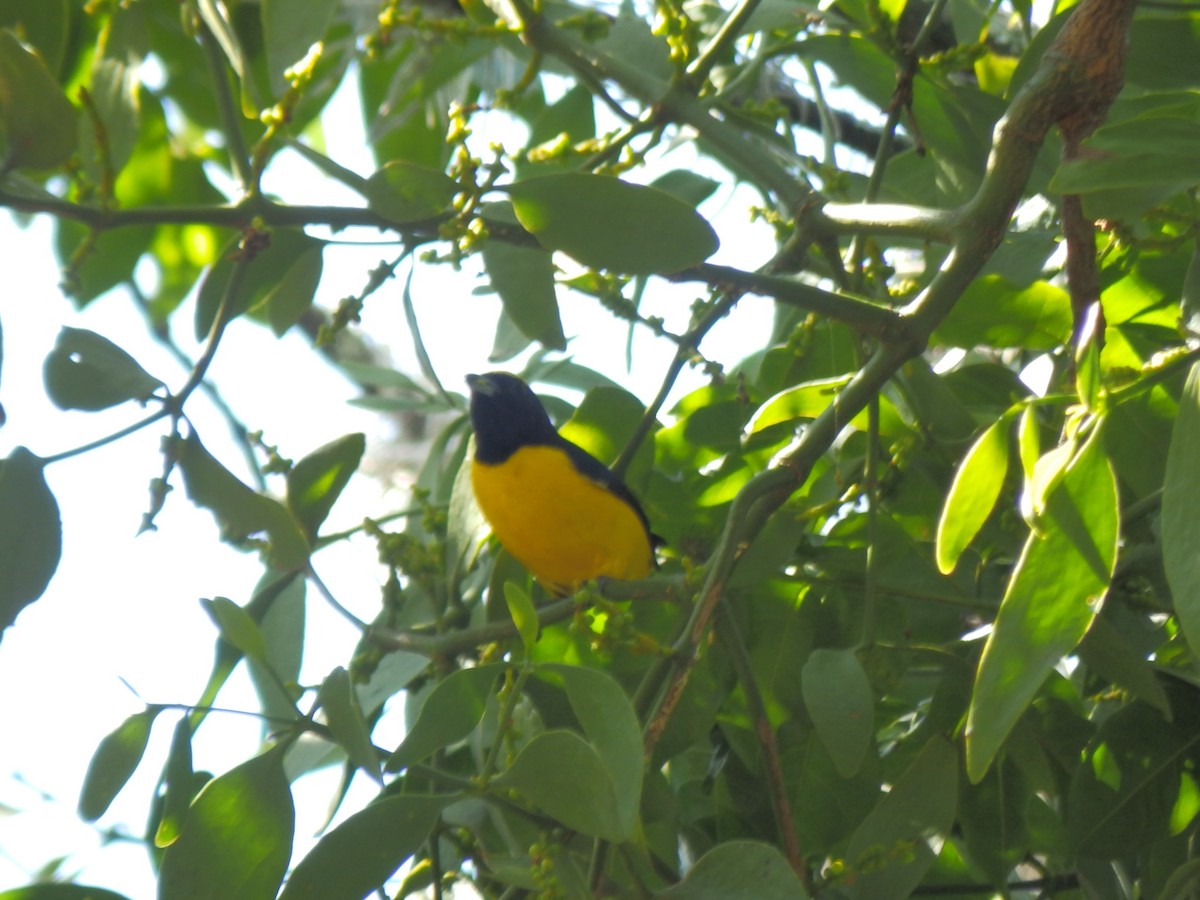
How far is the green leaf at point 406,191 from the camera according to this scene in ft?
3.83

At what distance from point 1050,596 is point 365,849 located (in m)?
0.56

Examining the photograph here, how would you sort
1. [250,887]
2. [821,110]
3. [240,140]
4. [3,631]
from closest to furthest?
[250,887] < [3,631] < [240,140] < [821,110]

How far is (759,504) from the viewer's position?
1.23 meters

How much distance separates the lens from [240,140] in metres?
1.30

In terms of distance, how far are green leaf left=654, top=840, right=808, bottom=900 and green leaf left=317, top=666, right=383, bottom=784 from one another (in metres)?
0.26

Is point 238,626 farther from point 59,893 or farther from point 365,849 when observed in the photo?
point 59,893

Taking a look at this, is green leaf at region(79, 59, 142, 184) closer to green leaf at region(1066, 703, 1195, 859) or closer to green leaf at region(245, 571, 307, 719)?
green leaf at region(245, 571, 307, 719)

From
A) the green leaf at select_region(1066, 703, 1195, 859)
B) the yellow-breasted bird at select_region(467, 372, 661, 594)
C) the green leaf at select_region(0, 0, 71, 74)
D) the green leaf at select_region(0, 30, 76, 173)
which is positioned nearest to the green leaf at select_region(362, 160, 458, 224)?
the green leaf at select_region(0, 30, 76, 173)

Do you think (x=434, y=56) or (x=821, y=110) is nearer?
(x=821, y=110)

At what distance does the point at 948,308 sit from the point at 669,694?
428 mm

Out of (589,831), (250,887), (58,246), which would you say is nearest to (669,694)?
(589,831)

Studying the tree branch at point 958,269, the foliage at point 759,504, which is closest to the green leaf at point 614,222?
the foliage at point 759,504

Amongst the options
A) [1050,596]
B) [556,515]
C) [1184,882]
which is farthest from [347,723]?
[556,515]

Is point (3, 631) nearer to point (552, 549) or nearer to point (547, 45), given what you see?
point (547, 45)
